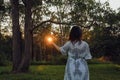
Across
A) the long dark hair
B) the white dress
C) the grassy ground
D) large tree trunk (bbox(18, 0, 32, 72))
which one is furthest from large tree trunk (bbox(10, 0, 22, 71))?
the long dark hair

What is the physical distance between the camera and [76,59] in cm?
1217

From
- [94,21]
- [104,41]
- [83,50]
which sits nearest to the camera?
[83,50]

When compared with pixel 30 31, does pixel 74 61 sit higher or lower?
lower

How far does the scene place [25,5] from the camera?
118ft

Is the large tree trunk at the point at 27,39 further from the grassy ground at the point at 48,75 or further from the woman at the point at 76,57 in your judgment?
the woman at the point at 76,57

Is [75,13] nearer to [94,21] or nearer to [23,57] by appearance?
[94,21]

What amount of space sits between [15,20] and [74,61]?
24.2 meters

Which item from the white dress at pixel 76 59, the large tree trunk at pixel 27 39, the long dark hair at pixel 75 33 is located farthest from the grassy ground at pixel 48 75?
the long dark hair at pixel 75 33

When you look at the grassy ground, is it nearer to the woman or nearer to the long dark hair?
the woman

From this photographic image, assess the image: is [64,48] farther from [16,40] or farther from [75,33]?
[16,40]

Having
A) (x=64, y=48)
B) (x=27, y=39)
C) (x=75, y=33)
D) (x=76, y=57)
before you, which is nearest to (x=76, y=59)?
(x=76, y=57)

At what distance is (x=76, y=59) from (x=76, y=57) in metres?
0.06

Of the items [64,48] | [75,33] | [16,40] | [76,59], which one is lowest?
[76,59]

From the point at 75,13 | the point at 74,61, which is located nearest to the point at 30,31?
the point at 75,13
